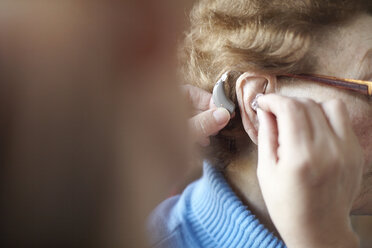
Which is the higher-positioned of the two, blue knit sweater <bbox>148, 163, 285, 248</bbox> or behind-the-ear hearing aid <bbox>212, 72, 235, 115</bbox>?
behind-the-ear hearing aid <bbox>212, 72, 235, 115</bbox>

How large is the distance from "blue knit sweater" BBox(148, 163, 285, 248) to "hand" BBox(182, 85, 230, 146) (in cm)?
20

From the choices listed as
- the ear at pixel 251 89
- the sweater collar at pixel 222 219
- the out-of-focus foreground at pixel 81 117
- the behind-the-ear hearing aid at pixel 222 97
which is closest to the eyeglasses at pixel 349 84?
the ear at pixel 251 89

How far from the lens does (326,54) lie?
3.54 feet

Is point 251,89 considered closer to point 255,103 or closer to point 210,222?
point 255,103

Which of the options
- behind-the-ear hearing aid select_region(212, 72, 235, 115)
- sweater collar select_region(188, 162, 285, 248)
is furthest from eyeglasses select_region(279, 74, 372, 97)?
sweater collar select_region(188, 162, 285, 248)

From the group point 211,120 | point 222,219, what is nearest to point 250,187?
point 222,219

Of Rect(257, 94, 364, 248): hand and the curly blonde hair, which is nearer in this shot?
Rect(257, 94, 364, 248): hand

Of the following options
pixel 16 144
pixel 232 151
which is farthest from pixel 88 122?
pixel 232 151

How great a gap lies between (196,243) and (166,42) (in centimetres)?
98

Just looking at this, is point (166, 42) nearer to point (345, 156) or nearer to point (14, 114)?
point (14, 114)

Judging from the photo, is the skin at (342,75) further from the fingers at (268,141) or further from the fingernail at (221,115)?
the fingers at (268,141)

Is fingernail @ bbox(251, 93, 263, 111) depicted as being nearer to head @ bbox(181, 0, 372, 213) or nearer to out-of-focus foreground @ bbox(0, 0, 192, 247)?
head @ bbox(181, 0, 372, 213)

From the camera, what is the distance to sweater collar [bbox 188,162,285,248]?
1201 millimetres

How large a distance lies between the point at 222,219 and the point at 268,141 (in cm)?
45
